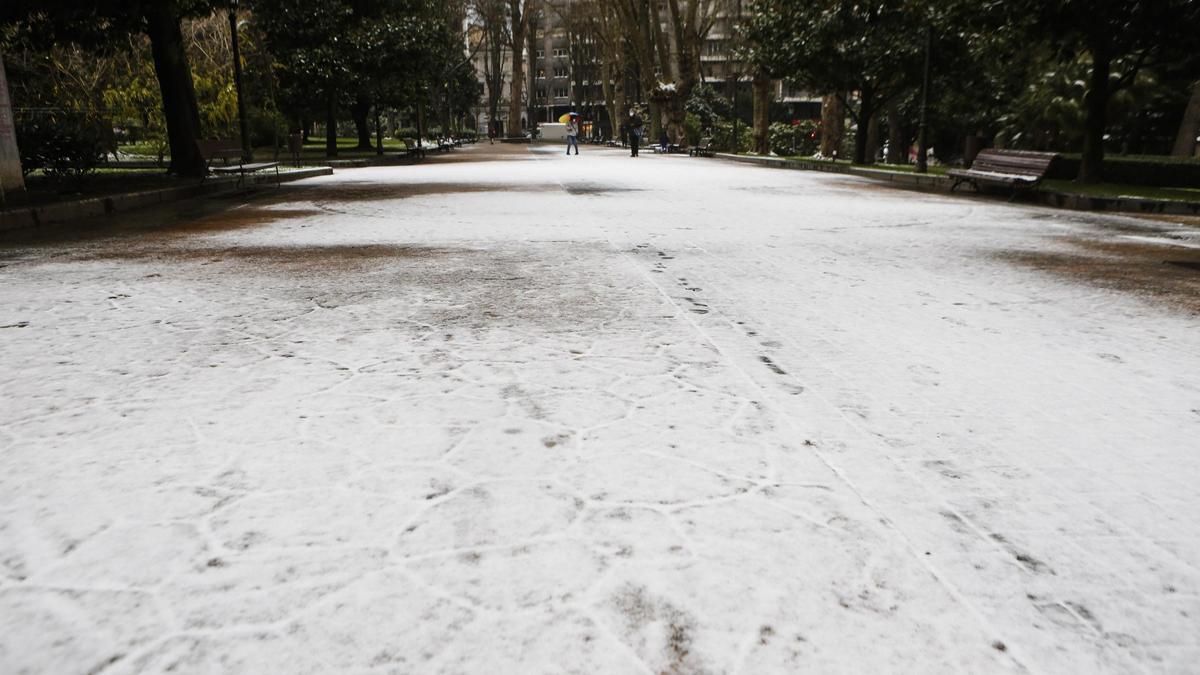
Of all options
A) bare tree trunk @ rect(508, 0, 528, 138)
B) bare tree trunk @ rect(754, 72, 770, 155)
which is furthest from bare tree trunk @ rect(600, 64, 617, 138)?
bare tree trunk @ rect(754, 72, 770, 155)

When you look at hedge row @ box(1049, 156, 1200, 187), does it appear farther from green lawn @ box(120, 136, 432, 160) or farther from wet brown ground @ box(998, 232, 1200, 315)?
green lawn @ box(120, 136, 432, 160)

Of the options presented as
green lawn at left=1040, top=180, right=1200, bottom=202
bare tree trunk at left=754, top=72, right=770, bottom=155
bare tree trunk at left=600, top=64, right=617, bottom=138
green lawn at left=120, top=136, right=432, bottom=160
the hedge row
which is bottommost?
green lawn at left=1040, top=180, right=1200, bottom=202

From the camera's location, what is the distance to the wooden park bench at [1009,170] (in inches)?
556

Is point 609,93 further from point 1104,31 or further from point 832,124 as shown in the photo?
point 1104,31

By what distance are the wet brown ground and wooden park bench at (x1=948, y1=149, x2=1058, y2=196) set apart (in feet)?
17.6

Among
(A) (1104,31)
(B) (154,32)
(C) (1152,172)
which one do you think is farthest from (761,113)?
(B) (154,32)

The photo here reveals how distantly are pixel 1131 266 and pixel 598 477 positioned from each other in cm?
661

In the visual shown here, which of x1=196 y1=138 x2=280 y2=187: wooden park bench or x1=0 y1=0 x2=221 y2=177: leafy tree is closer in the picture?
x1=0 y1=0 x2=221 y2=177: leafy tree

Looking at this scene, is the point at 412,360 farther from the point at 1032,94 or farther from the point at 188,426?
the point at 1032,94

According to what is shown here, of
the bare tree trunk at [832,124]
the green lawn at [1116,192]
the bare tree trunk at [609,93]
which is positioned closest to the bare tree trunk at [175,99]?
the green lawn at [1116,192]

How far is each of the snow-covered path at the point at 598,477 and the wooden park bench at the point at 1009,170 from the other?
8.74 m

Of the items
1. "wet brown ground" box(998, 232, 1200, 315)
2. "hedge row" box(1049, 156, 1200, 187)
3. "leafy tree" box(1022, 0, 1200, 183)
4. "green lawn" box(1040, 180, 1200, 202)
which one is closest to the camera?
"wet brown ground" box(998, 232, 1200, 315)

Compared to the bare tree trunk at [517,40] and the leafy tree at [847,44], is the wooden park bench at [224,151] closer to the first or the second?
the leafy tree at [847,44]

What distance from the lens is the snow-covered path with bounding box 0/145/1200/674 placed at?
1.91 meters
